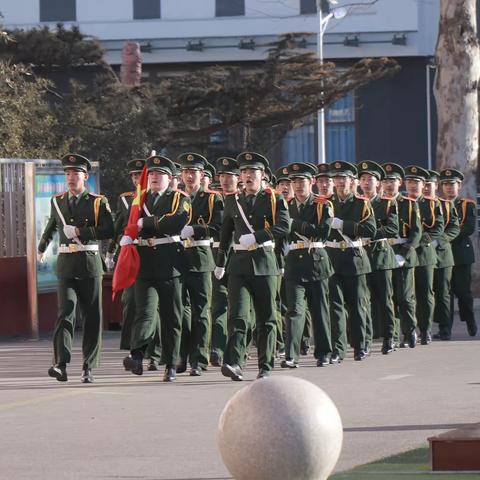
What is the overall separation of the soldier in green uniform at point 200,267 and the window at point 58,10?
34.3 m

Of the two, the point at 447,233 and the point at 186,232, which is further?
the point at 447,233

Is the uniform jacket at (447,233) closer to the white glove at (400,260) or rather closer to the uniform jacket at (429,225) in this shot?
the uniform jacket at (429,225)

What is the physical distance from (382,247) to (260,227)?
10.8 ft

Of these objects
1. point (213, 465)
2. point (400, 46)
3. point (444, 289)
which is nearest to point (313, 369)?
point (444, 289)

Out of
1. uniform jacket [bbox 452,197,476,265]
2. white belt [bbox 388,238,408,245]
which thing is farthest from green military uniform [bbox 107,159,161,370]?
uniform jacket [bbox 452,197,476,265]

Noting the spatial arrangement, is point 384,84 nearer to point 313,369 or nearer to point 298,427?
point 313,369

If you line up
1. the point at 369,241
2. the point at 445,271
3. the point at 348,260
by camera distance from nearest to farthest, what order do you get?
the point at 348,260 < the point at 369,241 < the point at 445,271

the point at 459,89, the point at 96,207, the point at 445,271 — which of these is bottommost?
the point at 445,271

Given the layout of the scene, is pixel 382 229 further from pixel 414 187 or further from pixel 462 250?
pixel 462 250

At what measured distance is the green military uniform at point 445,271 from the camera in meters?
19.2

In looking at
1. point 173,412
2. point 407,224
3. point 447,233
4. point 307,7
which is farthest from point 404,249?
point 307,7

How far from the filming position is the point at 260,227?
14594mm

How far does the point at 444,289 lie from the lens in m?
19.3

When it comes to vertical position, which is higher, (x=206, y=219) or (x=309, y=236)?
(x=206, y=219)
